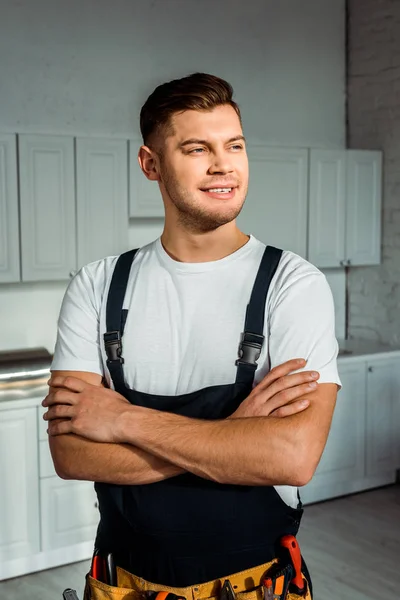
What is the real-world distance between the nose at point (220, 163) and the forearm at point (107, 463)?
0.58 metres

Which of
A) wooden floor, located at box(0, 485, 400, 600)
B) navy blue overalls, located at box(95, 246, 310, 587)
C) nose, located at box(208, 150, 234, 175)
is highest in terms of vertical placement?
nose, located at box(208, 150, 234, 175)

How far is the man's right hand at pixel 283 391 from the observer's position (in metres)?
1.60

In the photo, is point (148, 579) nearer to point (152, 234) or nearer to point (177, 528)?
point (177, 528)

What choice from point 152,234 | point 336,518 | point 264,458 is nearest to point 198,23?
point 152,234

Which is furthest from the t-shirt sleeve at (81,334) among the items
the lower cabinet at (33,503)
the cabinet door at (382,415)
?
the cabinet door at (382,415)

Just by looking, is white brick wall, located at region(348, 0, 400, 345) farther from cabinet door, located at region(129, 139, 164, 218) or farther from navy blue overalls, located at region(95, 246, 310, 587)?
navy blue overalls, located at region(95, 246, 310, 587)

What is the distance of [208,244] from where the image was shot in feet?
5.60

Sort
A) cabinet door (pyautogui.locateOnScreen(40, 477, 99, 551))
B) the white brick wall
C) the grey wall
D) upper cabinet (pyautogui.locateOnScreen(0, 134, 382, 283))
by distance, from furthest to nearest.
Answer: the white brick wall
the grey wall
upper cabinet (pyautogui.locateOnScreen(0, 134, 382, 283))
cabinet door (pyautogui.locateOnScreen(40, 477, 99, 551))

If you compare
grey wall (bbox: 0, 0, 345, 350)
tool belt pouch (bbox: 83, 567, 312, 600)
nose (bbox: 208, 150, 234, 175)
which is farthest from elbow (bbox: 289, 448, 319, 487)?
grey wall (bbox: 0, 0, 345, 350)

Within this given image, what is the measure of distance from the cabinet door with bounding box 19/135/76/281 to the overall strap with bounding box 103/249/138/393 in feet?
8.31

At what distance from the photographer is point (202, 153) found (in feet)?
5.39

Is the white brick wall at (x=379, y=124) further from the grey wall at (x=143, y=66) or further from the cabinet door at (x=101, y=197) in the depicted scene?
the cabinet door at (x=101, y=197)

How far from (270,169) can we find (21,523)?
2478 mm

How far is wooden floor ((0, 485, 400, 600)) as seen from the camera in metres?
3.80
